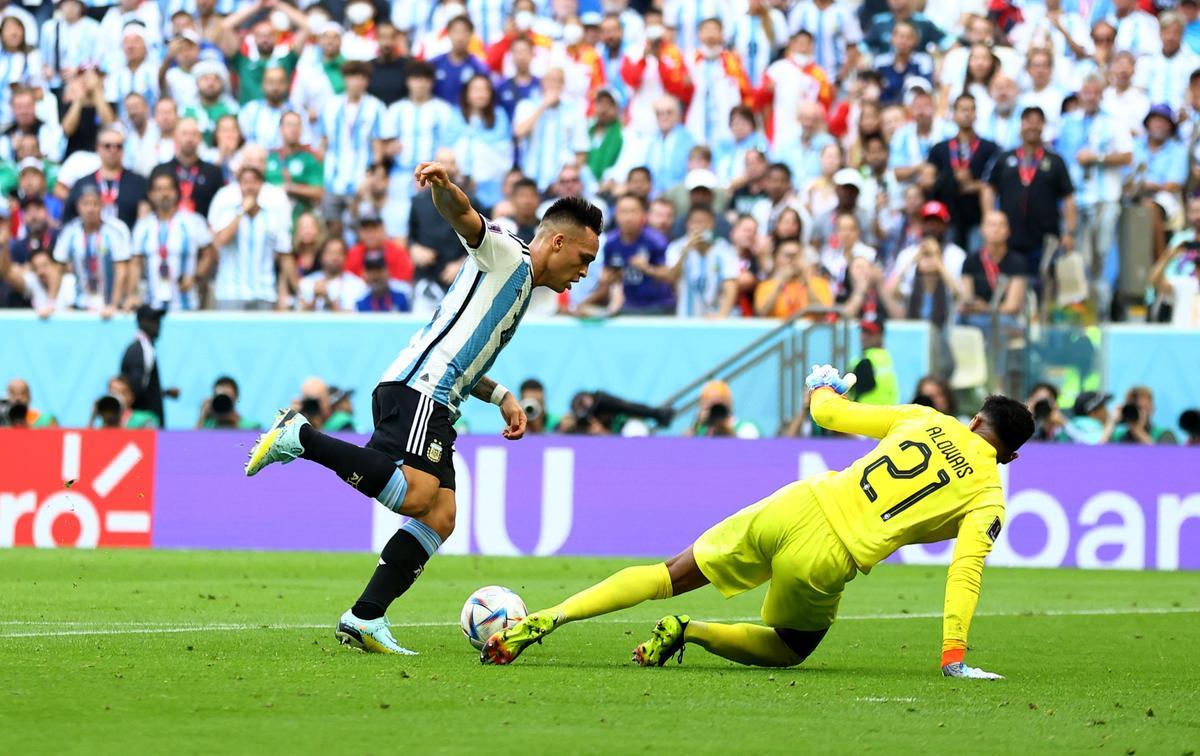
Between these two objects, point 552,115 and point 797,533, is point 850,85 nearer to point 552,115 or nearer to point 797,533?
point 552,115

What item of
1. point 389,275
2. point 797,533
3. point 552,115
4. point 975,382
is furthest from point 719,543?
point 552,115

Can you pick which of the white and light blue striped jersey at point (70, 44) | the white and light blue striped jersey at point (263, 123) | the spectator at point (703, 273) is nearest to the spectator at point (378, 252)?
the white and light blue striped jersey at point (263, 123)

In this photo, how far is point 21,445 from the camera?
17.5m

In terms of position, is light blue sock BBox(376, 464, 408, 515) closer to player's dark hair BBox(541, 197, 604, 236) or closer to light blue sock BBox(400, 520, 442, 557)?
light blue sock BBox(400, 520, 442, 557)

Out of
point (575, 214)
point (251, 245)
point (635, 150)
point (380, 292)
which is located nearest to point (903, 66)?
point (635, 150)

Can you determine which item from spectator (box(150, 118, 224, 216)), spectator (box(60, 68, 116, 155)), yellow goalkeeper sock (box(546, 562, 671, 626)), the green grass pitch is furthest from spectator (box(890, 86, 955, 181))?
yellow goalkeeper sock (box(546, 562, 671, 626))

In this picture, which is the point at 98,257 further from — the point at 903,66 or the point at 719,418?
the point at 903,66

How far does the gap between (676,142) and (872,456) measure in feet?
43.1

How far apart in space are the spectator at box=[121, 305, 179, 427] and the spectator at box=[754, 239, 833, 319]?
5.89 meters

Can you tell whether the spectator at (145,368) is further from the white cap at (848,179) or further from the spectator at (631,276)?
the white cap at (848,179)

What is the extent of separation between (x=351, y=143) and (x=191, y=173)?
1787 mm

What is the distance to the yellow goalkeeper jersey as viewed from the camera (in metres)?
8.39

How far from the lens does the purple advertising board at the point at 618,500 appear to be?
17641 mm

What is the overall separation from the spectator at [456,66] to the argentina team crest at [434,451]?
43.8 ft
